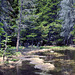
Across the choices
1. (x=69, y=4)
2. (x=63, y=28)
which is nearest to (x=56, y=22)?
(x=63, y=28)

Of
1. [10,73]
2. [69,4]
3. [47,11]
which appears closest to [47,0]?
[47,11]

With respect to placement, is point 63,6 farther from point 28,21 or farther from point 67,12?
point 28,21

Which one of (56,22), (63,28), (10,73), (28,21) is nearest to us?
(10,73)

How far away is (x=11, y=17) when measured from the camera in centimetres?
2669

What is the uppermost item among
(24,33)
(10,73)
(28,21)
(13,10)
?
(13,10)

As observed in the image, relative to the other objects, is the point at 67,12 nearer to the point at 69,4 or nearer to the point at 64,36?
the point at 69,4

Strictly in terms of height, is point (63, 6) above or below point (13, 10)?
above

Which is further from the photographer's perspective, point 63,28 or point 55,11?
point 55,11

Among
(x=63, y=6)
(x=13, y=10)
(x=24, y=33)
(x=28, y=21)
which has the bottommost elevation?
(x=24, y=33)

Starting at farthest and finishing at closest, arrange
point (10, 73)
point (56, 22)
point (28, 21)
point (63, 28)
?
point (56, 22), point (63, 28), point (28, 21), point (10, 73)

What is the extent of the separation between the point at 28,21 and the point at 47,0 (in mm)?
13398

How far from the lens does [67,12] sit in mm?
34031

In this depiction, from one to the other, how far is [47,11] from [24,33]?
12.6 m

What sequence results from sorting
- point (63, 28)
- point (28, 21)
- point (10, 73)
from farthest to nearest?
1. point (63, 28)
2. point (28, 21)
3. point (10, 73)
